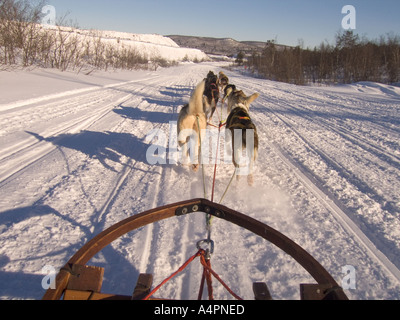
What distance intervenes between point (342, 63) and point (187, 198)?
2222 cm

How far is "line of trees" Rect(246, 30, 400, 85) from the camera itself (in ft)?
57.9

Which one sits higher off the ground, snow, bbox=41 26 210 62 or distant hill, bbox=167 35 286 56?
distant hill, bbox=167 35 286 56

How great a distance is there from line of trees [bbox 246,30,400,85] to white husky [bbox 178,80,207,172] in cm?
1792

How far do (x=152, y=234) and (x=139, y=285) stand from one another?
44.8 inches

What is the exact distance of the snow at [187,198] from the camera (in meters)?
1.98

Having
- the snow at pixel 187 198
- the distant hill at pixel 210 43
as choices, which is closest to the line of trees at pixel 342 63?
the snow at pixel 187 198

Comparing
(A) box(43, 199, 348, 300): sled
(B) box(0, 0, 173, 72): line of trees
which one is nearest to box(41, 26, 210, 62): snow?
(B) box(0, 0, 173, 72): line of trees

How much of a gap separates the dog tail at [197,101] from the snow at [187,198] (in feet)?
3.12

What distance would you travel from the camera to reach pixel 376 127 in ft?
20.4

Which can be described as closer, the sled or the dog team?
the sled

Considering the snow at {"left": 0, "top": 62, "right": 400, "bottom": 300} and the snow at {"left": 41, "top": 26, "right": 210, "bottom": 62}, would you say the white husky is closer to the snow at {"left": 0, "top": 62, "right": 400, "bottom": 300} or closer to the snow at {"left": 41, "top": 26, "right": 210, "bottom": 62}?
the snow at {"left": 0, "top": 62, "right": 400, "bottom": 300}

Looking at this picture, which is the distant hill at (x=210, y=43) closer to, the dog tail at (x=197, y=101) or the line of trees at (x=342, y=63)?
the line of trees at (x=342, y=63)
